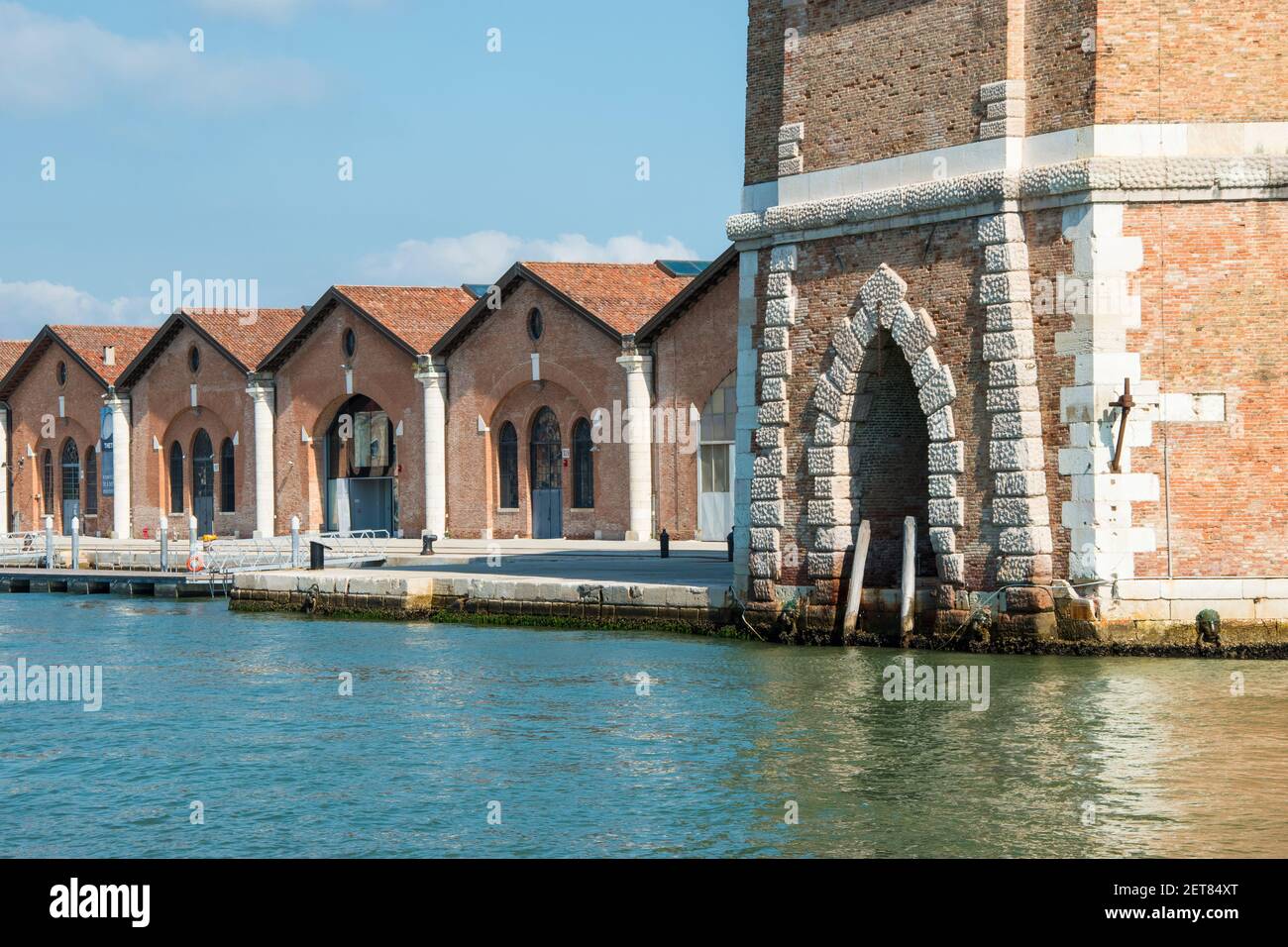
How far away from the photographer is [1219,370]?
19719mm

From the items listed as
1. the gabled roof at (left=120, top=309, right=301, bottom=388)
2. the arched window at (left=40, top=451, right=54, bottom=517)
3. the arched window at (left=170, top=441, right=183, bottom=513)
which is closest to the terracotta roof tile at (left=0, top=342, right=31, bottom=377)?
the arched window at (left=40, top=451, right=54, bottom=517)

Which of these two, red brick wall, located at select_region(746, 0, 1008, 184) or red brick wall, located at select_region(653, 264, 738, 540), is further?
red brick wall, located at select_region(653, 264, 738, 540)

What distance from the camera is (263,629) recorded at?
28719 millimetres

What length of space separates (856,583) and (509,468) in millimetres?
24861

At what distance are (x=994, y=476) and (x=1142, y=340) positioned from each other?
2227 mm

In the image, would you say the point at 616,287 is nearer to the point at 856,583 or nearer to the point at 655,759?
the point at 856,583

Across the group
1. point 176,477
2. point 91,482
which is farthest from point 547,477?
point 91,482

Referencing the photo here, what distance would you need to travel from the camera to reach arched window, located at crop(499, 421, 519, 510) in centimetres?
4591

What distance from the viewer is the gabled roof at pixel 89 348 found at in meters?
59.2

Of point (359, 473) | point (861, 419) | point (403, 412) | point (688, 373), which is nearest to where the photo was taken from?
point (861, 419)

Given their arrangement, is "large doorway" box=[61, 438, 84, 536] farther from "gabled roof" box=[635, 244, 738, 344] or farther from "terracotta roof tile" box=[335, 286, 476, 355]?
"gabled roof" box=[635, 244, 738, 344]

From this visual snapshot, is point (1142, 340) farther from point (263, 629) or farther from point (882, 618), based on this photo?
point (263, 629)

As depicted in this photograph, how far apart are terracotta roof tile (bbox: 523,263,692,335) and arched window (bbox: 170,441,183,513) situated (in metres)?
18.0
